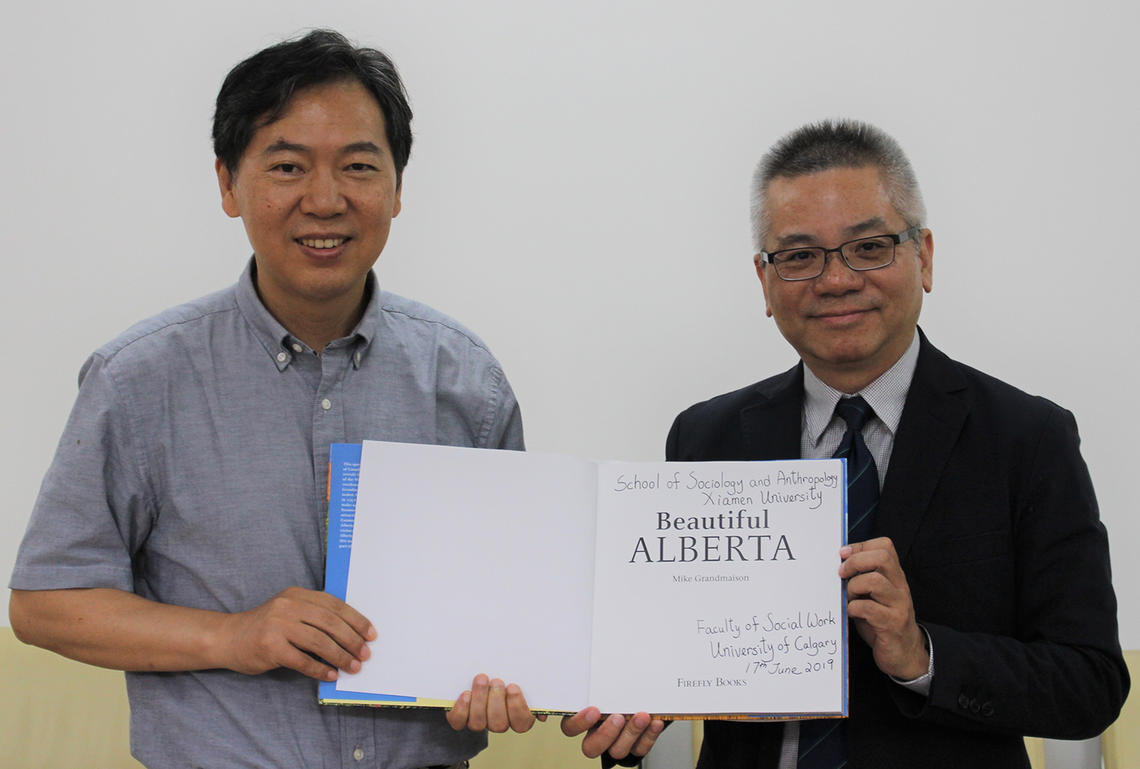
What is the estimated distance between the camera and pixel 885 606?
4.62ft

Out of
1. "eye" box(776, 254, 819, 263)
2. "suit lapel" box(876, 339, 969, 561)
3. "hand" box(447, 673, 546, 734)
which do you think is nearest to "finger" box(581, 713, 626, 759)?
"hand" box(447, 673, 546, 734)

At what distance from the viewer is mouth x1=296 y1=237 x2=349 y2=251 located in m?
1.49

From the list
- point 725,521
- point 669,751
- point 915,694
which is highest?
point 725,521

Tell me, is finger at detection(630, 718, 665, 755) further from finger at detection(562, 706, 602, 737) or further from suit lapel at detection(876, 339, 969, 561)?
suit lapel at detection(876, 339, 969, 561)

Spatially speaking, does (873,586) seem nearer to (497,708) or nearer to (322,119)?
(497,708)

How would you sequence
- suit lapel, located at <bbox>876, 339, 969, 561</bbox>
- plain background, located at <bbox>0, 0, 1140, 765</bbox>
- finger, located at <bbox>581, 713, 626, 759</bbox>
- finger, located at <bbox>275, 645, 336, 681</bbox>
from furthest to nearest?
plain background, located at <bbox>0, 0, 1140, 765</bbox> → suit lapel, located at <bbox>876, 339, 969, 561</bbox> → finger, located at <bbox>581, 713, 626, 759</bbox> → finger, located at <bbox>275, 645, 336, 681</bbox>

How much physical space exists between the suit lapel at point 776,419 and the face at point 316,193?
677 millimetres

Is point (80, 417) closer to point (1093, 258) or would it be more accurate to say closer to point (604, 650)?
point (604, 650)

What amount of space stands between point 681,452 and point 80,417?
0.95m

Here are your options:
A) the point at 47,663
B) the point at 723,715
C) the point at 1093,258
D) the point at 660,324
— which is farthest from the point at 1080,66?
the point at 47,663

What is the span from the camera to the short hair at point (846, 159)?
1634 millimetres

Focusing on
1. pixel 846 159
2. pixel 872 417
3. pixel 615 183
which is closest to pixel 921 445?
pixel 872 417

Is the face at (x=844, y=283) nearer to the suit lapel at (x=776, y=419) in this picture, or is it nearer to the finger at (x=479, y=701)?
the suit lapel at (x=776, y=419)

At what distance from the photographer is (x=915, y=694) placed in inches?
58.4
